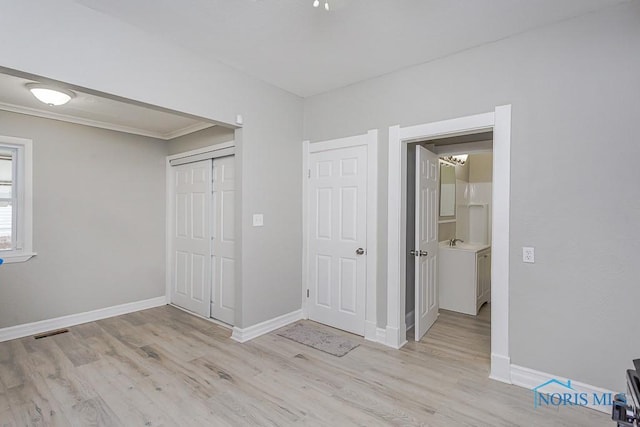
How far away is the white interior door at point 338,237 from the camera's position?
11.2 feet

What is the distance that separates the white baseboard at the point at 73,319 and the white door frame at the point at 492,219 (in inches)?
136

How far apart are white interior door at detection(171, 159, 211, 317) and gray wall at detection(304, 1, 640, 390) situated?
3273mm

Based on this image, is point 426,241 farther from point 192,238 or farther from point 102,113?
point 102,113

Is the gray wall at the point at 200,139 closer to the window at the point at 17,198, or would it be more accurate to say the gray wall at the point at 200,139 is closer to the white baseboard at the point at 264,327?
the window at the point at 17,198

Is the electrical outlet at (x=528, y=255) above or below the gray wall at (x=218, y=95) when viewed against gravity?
below

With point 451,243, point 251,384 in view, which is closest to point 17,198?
point 251,384

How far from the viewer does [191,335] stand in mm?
3492

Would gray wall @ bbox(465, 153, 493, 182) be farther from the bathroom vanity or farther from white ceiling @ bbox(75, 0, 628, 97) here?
white ceiling @ bbox(75, 0, 628, 97)

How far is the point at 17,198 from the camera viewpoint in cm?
354

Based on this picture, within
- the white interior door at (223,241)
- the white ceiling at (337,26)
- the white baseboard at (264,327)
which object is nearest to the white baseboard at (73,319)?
the white interior door at (223,241)

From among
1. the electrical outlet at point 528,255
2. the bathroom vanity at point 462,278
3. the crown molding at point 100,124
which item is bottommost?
the bathroom vanity at point 462,278

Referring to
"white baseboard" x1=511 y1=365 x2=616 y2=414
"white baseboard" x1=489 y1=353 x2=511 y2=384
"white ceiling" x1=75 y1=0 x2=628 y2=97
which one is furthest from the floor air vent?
"white baseboard" x1=511 y1=365 x2=616 y2=414

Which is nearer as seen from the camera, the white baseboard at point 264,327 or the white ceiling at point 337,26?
the white ceiling at point 337,26

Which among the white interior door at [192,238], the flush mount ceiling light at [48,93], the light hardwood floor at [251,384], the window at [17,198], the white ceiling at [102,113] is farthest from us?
Result: the white interior door at [192,238]
